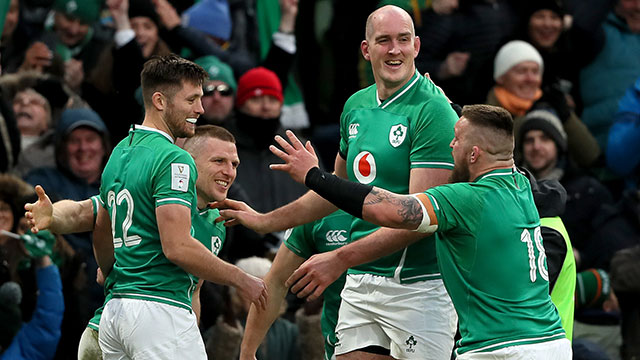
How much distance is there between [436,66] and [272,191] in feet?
7.44

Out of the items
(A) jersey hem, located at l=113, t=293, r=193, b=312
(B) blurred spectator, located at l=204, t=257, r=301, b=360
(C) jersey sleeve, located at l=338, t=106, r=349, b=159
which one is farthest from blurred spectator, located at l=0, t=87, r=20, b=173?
(A) jersey hem, located at l=113, t=293, r=193, b=312

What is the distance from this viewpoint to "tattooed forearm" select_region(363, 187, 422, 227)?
5949 mm

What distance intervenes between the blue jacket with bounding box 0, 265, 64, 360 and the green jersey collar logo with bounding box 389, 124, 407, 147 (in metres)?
3.42

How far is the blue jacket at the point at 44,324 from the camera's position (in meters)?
8.78

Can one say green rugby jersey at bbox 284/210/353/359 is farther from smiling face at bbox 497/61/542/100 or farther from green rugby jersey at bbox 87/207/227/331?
smiling face at bbox 497/61/542/100

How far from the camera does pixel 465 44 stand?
11797 millimetres

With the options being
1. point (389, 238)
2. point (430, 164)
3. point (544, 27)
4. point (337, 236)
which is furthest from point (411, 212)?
point (544, 27)

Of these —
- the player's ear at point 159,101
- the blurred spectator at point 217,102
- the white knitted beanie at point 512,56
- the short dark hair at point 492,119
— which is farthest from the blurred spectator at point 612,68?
the player's ear at point 159,101

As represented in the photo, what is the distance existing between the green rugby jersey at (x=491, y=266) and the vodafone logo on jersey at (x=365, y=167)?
2.31 feet

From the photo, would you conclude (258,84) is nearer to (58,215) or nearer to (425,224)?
(58,215)

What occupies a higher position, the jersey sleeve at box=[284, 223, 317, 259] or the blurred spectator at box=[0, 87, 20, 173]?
the blurred spectator at box=[0, 87, 20, 173]

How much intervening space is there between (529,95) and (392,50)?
4.76 m

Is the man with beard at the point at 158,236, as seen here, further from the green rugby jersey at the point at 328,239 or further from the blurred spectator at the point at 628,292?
the blurred spectator at the point at 628,292

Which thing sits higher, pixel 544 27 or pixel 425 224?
pixel 544 27
